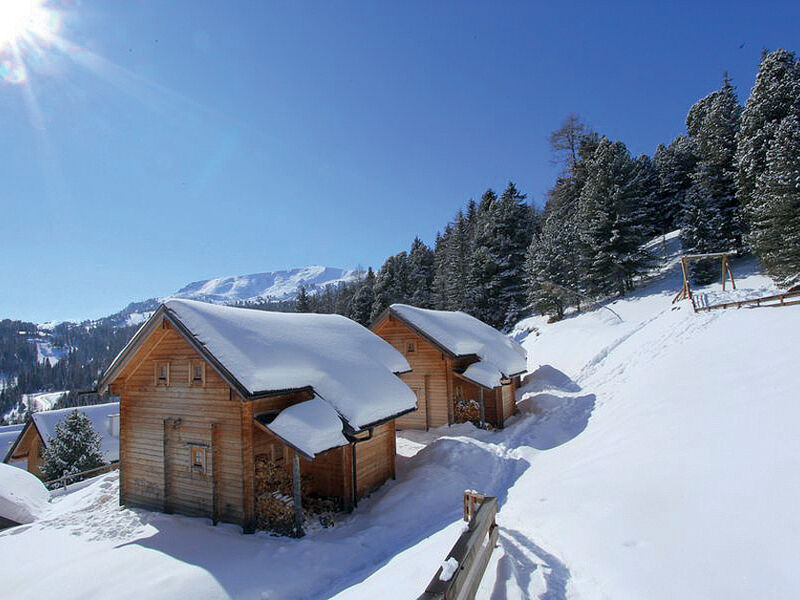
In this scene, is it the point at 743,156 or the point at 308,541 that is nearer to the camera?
the point at 308,541

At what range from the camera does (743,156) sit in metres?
29.2

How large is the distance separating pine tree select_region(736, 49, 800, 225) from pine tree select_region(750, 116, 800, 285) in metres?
1.60

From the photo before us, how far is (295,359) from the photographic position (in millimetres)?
11930

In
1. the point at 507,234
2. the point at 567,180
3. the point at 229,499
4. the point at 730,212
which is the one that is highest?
the point at 567,180

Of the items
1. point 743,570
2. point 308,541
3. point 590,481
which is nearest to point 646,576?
point 743,570

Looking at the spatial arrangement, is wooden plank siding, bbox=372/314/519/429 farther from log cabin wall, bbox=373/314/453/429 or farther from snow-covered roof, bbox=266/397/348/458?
snow-covered roof, bbox=266/397/348/458

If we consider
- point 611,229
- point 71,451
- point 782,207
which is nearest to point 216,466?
point 71,451

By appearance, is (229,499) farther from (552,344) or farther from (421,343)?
(552,344)

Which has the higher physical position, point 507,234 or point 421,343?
point 507,234

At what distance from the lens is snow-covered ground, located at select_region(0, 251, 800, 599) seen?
5.73 metres

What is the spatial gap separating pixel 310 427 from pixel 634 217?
113 ft

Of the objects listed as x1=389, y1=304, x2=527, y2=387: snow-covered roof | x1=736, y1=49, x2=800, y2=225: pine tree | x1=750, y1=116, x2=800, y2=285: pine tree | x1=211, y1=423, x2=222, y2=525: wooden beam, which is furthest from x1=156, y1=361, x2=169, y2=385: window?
x1=736, y1=49, x2=800, y2=225: pine tree

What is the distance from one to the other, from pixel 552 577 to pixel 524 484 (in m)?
5.85

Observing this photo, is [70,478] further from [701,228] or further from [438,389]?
[701,228]
